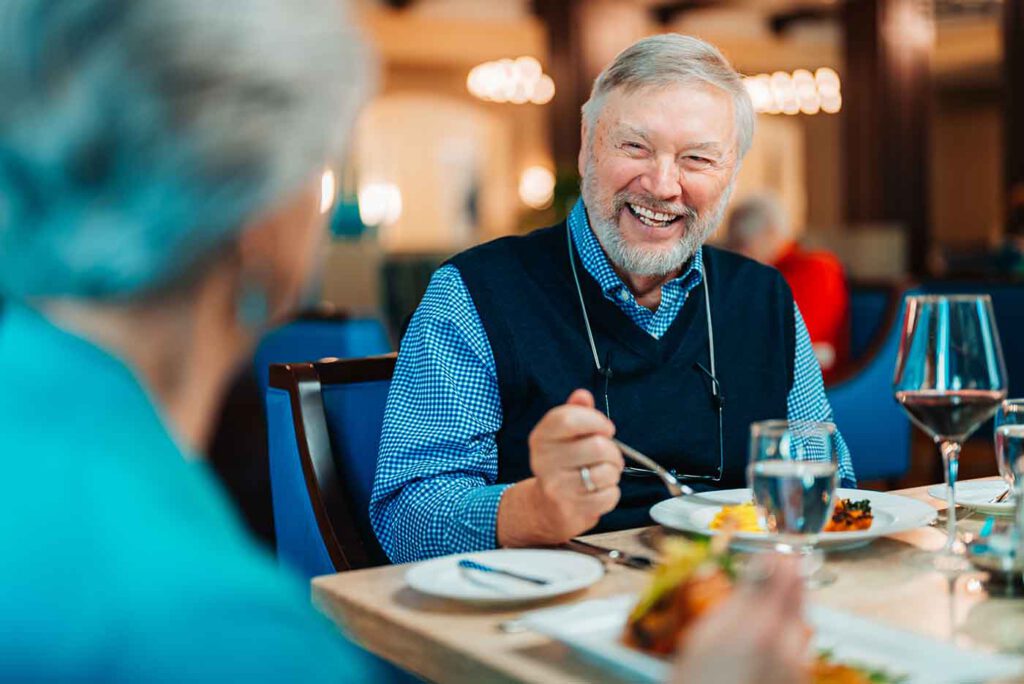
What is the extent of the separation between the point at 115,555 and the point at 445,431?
45.5 inches

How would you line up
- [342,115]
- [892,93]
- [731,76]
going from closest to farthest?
1. [342,115]
2. [731,76]
3. [892,93]

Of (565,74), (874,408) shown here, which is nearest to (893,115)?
(565,74)

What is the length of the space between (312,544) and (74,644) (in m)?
1.30

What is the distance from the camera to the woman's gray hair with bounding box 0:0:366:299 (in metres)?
0.56

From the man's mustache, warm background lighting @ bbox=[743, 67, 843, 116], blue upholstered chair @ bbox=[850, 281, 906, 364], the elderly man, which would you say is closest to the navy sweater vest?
the elderly man

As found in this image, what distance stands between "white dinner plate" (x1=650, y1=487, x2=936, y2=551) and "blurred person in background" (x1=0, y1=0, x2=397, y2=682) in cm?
72

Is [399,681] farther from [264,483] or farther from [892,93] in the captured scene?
[892,93]

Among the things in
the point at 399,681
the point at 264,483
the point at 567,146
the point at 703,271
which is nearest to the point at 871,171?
the point at 567,146

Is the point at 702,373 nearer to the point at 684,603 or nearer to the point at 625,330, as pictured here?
the point at 625,330

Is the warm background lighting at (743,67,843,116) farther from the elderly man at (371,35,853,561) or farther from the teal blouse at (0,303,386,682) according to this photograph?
the teal blouse at (0,303,386,682)

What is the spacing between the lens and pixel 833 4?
11.8 metres

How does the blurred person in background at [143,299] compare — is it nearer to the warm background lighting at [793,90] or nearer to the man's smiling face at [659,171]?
the man's smiling face at [659,171]

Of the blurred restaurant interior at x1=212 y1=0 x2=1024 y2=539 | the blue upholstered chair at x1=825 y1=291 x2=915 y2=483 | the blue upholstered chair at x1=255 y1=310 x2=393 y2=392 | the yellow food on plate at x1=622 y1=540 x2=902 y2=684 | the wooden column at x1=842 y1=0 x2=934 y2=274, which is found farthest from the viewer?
the wooden column at x1=842 y1=0 x2=934 y2=274

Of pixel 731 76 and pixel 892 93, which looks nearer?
pixel 731 76
